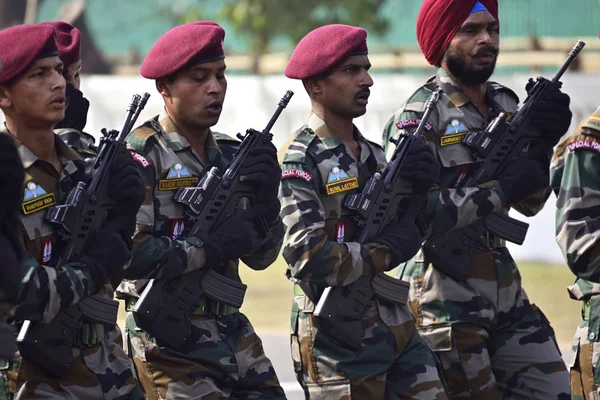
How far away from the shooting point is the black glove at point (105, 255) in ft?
18.0

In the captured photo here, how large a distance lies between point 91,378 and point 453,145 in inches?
91.1

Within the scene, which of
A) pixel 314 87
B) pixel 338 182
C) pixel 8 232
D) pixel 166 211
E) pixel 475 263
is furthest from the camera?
pixel 475 263

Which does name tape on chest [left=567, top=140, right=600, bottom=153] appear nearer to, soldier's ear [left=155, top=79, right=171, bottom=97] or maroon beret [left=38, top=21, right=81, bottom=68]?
soldier's ear [left=155, top=79, right=171, bottom=97]

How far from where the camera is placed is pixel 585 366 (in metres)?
6.02

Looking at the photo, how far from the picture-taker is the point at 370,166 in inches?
260

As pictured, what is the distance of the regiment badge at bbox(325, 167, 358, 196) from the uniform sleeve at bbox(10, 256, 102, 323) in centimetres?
137

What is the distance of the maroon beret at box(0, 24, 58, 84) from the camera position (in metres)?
5.59

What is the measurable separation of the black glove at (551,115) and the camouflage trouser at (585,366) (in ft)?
4.17

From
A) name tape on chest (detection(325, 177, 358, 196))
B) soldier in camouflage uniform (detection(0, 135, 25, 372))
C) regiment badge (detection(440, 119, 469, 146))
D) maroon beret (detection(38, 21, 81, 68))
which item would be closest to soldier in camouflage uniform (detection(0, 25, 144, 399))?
soldier in camouflage uniform (detection(0, 135, 25, 372))

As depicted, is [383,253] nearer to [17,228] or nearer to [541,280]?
[17,228]

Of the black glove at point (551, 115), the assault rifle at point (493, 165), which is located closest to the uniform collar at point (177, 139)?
the assault rifle at point (493, 165)

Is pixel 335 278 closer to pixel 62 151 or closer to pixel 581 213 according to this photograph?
pixel 581 213

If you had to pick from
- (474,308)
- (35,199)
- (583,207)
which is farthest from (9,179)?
(474,308)

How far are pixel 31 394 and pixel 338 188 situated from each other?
5.66ft
